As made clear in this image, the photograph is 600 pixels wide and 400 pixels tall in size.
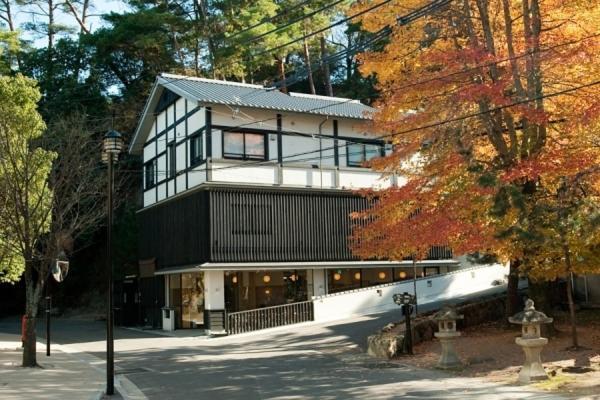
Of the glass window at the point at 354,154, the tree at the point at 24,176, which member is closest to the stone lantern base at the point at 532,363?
the tree at the point at 24,176

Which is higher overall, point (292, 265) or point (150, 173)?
point (150, 173)

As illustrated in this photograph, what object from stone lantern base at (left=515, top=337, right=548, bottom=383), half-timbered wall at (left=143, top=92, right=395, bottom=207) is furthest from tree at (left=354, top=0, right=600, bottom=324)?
half-timbered wall at (left=143, top=92, right=395, bottom=207)

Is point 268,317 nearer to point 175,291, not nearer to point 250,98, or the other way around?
point 175,291

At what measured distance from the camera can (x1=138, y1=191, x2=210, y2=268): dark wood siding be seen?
2853 centimetres

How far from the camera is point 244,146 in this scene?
97.8 feet

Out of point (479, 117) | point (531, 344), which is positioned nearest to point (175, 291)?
point (479, 117)

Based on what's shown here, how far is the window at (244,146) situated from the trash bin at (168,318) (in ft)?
25.9

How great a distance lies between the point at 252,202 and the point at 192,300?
6.01 metres

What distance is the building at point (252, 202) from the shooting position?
93.6ft

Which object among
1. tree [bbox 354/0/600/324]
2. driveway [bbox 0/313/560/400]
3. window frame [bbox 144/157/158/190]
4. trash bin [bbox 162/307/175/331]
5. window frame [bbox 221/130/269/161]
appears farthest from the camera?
window frame [bbox 144/157/158/190]

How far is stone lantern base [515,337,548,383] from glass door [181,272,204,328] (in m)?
19.8

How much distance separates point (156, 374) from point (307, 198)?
15.6 metres

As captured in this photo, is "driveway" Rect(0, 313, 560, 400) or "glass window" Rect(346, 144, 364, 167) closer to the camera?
"driveway" Rect(0, 313, 560, 400)

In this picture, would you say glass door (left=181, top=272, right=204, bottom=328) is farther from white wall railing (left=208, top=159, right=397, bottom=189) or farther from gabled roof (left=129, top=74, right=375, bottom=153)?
gabled roof (left=129, top=74, right=375, bottom=153)
